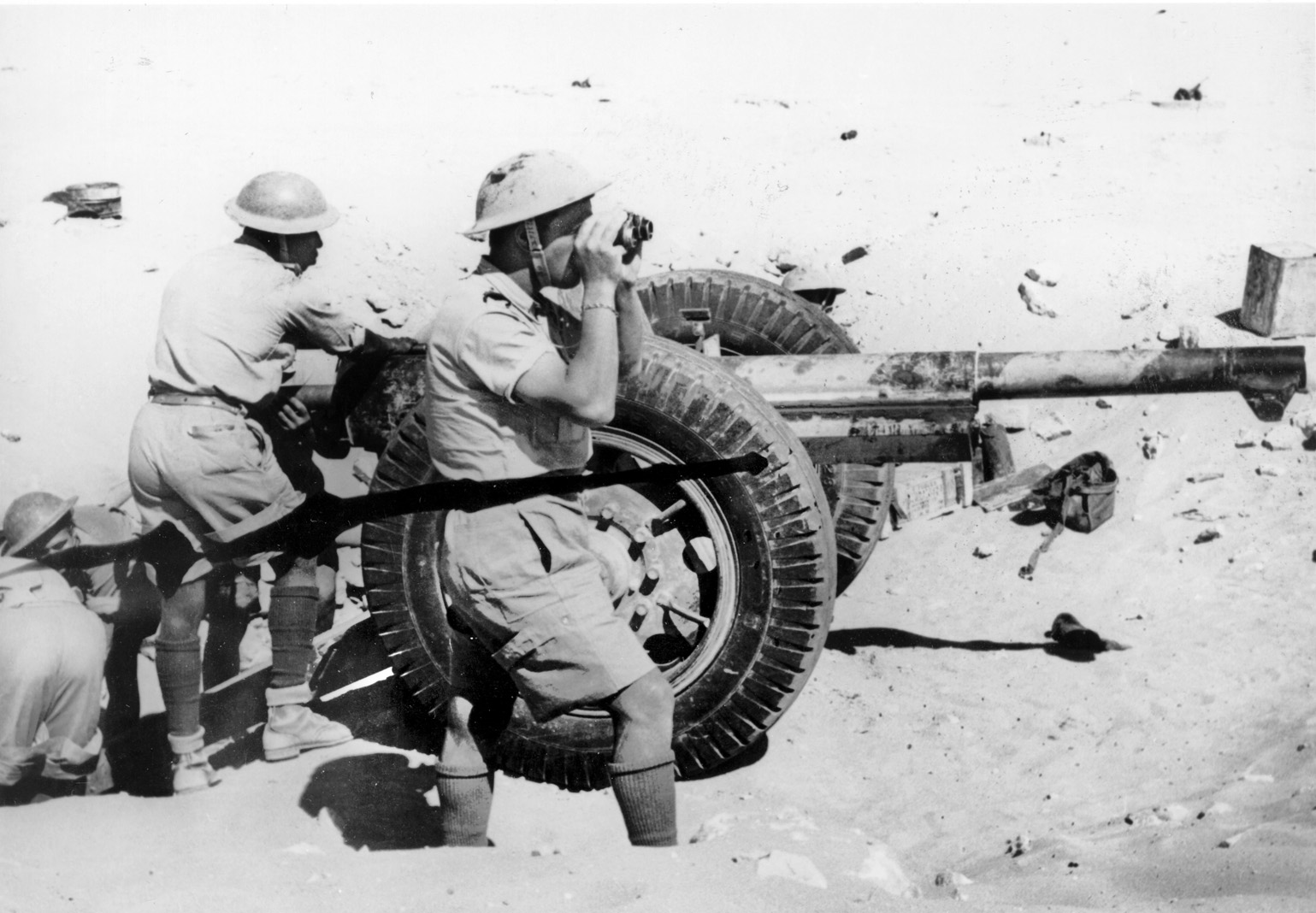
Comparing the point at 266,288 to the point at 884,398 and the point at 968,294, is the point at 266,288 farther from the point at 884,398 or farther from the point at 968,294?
the point at 968,294

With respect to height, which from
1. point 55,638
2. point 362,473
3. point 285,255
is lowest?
point 55,638

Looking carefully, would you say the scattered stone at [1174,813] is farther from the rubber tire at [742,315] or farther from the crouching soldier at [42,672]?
the crouching soldier at [42,672]

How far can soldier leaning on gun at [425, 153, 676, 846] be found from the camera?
10.5 ft

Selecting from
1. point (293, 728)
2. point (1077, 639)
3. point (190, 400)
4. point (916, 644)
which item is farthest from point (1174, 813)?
point (190, 400)

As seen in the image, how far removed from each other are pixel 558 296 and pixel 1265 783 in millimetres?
2619

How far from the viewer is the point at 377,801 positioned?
4.52 meters

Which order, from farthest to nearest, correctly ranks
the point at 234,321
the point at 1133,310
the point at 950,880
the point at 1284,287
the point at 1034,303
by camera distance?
the point at 1034,303 → the point at 1133,310 → the point at 1284,287 → the point at 234,321 → the point at 950,880

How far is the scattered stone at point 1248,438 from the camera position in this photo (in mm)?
5914

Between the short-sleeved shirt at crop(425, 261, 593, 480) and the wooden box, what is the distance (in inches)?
169

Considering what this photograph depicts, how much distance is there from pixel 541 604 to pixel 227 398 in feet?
6.62

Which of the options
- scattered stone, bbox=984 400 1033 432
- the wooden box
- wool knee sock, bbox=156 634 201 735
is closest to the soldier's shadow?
wool knee sock, bbox=156 634 201 735

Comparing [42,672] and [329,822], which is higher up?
[42,672]

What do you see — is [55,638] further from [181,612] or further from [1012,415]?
[1012,415]

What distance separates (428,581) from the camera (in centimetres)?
438
